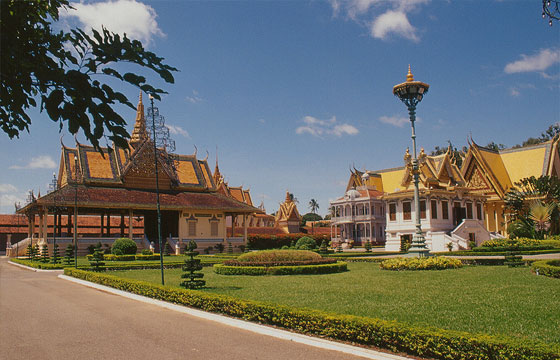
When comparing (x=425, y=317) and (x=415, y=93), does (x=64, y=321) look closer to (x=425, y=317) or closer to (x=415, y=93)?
(x=425, y=317)

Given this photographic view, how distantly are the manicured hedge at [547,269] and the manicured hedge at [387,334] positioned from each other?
9.42 metres

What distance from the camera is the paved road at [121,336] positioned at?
23.3 ft

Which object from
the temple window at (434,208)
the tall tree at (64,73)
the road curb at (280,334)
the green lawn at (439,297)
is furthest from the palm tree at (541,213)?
the tall tree at (64,73)

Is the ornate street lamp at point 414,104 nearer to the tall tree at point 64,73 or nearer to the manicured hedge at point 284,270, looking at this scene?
the manicured hedge at point 284,270

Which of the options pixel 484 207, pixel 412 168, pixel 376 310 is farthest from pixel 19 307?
pixel 484 207

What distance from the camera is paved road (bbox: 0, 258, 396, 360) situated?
7.09 m

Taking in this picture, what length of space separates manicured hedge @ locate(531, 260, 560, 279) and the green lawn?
42 centimetres

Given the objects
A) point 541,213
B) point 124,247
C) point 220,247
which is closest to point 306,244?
point 220,247

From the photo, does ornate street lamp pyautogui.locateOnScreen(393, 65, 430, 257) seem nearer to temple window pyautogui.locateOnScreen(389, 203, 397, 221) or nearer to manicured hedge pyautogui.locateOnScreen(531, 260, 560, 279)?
manicured hedge pyautogui.locateOnScreen(531, 260, 560, 279)

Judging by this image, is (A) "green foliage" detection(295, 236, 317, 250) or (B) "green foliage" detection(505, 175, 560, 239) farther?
(B) "green foliage" detection(505, 175, 560, 239)

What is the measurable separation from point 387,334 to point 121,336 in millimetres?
4669

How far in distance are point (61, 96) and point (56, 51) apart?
0.49 metres

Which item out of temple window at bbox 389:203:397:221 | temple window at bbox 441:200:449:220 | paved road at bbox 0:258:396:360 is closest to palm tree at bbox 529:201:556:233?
temple window at bbox 441:200:449:220

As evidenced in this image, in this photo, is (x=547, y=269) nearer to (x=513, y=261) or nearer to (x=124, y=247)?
(x=513, y=261)
